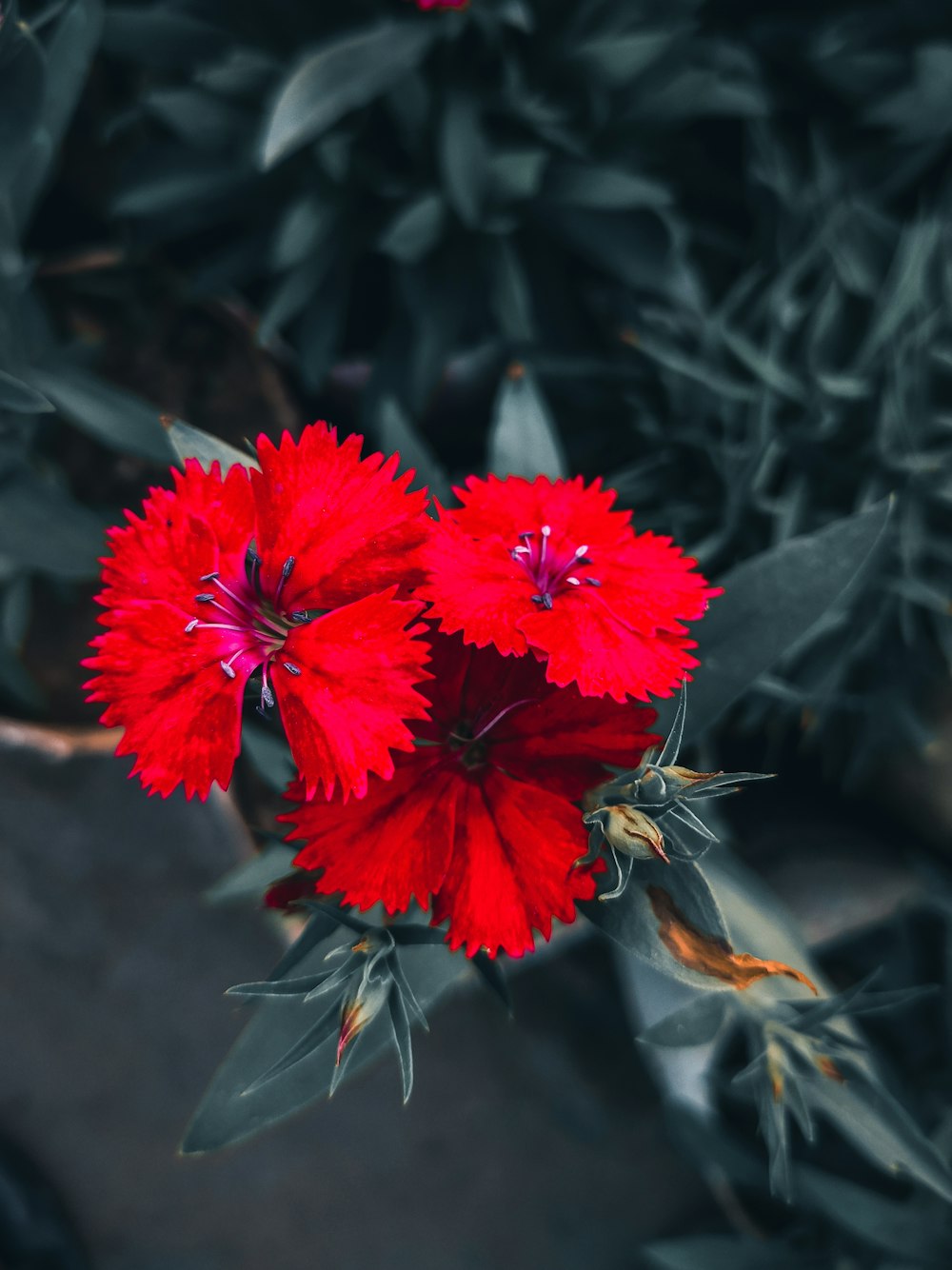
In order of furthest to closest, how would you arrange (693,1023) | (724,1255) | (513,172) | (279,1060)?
(724,1255), (513,172), (693,1023), (279,1060)

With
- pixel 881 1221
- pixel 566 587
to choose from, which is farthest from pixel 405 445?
pixel 881 1221

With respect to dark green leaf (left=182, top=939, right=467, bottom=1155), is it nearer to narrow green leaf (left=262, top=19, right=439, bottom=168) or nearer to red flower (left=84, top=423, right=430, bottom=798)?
red flower (left=84, top=423, right=430, bottom=798)

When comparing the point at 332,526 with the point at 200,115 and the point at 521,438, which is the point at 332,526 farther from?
the point at 200,115

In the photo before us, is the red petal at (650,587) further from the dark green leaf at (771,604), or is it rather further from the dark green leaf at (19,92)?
the dark green leaf at (19,92)

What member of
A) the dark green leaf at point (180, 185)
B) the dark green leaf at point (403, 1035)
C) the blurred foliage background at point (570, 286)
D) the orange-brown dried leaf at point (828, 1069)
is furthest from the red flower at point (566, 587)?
the dark green leaf at point (180, 185)

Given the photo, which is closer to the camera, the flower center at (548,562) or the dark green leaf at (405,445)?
the flower center at (548,562)

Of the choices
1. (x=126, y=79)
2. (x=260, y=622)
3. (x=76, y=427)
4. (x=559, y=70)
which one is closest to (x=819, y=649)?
(x=559, y=70)
